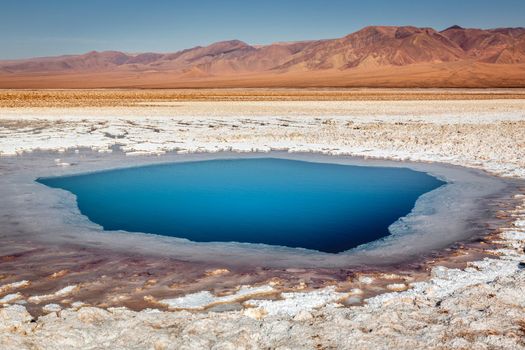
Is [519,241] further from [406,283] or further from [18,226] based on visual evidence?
[18,226]

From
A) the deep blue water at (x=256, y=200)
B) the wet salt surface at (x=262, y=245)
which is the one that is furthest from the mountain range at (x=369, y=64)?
the wet salt surface at (x=262, y=245)

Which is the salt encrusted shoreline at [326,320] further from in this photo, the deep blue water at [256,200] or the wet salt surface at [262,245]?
the deep blue water at [256,200]

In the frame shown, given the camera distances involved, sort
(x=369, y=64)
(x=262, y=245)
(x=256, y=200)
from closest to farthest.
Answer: (x=262, y=245)
(x=256, y=200)
(x=369, y=64)

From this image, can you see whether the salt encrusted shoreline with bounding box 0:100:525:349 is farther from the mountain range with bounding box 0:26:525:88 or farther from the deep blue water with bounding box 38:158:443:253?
the mountain range with bounding box 0:26:525:88

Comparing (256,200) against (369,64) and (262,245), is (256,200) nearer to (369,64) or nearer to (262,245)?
(262,245)

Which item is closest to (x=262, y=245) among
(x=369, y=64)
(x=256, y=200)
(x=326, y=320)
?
(x=326, y=320)
